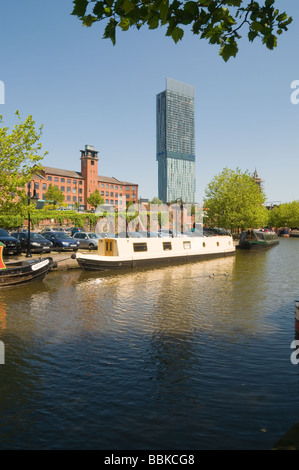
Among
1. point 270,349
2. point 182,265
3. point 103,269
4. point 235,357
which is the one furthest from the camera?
point 182,265

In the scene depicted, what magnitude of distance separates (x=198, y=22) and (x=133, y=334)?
26.6 feet

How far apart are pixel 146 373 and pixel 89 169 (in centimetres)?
13043

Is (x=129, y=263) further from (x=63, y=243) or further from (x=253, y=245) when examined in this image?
(x=253, y=245)

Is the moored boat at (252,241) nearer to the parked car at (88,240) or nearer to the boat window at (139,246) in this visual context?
the parked car at (88,240)

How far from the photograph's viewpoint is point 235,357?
8.36 meters

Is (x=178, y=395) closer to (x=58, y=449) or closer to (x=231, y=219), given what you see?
(x=58, y=449)

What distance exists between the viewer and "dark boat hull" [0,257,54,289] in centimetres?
1652

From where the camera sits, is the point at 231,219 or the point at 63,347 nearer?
the point at 63,347

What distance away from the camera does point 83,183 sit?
5236 inches

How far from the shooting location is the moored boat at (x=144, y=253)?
23.0 meters

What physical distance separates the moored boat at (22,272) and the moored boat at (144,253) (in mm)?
4095

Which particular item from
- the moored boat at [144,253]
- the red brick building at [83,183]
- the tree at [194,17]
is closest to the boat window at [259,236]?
the moored boat at [144,253]

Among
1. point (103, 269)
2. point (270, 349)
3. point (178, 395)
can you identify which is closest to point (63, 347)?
point (178, 395)

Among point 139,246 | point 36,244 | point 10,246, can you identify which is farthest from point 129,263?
point 10,246
